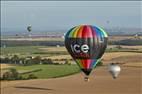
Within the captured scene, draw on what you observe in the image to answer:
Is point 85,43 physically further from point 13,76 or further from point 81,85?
point 13,76

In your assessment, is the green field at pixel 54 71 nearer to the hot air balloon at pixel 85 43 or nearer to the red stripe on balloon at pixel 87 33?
the hot air balloon at pixel 85 43

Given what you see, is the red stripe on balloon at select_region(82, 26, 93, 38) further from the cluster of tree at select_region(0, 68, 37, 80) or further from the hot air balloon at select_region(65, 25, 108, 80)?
the cluster of tree at select_region(0, 68, 37, 80)

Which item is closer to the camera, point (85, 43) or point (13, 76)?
point (85, 43)

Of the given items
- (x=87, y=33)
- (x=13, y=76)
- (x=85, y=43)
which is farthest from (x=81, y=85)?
(x=87, y=33)

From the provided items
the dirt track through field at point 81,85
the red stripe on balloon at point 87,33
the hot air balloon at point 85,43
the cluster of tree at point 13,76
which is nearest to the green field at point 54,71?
the cluster of tree at point 13,76

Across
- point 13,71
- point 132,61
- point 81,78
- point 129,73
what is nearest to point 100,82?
point 81,78

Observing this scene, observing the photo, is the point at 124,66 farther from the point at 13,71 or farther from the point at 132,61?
the point at 13,71
